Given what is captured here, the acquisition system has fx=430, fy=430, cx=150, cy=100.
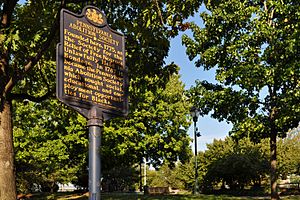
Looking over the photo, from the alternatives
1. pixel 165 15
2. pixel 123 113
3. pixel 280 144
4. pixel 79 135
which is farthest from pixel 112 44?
pixel 280 144

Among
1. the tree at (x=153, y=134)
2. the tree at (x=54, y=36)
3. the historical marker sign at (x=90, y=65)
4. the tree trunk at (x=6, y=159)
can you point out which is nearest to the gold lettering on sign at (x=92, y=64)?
the historical marker sign at (x=90, y=65)

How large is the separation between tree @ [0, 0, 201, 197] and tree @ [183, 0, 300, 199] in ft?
34.2

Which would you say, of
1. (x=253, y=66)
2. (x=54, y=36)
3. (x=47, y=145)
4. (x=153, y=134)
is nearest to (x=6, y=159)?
(x=54, y=36)

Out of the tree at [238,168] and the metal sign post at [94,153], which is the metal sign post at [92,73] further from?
the tree at [238,168]

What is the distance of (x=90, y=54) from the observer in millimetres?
7492

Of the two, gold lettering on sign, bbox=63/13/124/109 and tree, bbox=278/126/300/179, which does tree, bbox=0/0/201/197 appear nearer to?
gold lettering on sign, bbox=63/13/124/109

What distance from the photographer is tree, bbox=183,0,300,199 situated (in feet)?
67.8

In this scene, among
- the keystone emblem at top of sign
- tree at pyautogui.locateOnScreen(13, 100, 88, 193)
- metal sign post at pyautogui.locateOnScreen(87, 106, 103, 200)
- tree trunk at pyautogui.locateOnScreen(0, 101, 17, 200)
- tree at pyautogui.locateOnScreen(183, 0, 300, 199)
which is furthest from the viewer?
tree at pyautogui.locateOnScreen(13, 100, 88, 193)

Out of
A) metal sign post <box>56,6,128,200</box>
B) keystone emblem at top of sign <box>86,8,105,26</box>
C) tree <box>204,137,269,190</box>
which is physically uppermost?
keystone emblem at top of sign <box>86,8,105,26</box>

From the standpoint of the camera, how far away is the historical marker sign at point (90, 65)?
709 cm

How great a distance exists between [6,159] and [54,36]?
10.2ft

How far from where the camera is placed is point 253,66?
21141 millimetres

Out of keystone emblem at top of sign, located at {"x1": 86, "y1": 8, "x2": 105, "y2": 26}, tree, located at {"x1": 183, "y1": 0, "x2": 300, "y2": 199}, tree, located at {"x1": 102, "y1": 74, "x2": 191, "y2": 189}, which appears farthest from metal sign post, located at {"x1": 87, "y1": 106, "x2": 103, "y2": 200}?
tree, located at {"x1": 102, "y1": 74, "x2": 191, "y2": 189}

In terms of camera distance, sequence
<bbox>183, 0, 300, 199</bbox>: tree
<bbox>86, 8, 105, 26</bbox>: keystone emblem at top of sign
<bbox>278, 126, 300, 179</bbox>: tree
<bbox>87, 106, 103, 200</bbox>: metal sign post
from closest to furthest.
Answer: <bbox>87, 106, 103, 200</bbox>: metal sign post → <bbox>86, 8, 105, 26</bbox>: keystone emblem at top of sign → <bbox>183, 0, 300, 199</bbox>: tree → <bbox>278, 126, 300, 179</bbox>: tree
